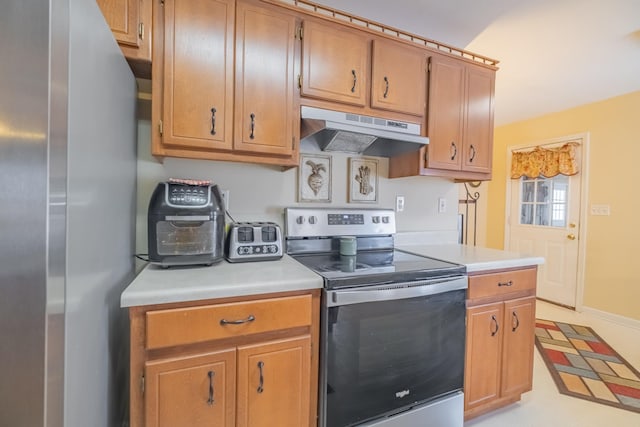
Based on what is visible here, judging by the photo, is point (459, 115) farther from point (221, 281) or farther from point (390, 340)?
point (221, 281)

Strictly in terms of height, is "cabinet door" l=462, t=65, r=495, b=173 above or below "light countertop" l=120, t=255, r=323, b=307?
above

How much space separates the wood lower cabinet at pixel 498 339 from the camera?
1525 millimetres

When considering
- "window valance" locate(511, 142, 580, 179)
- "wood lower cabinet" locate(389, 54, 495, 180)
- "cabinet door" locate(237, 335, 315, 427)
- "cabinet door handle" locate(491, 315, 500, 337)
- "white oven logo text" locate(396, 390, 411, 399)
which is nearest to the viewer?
"cabinet door" locate(237, 335, 315, 427)

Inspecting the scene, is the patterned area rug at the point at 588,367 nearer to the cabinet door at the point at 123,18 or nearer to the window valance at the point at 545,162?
the window valance at the point at 545,162

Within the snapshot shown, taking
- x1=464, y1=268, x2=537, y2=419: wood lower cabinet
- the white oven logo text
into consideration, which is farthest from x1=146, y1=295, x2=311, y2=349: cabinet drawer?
x1=464, y1=268, x2=537, y2=419: wood lower cabinet

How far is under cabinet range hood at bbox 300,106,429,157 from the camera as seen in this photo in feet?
4.78

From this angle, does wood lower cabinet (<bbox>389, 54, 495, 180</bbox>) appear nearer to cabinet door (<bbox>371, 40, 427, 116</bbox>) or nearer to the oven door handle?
cabinet door (<bbox>371, 40, 427, 116</bbox>)

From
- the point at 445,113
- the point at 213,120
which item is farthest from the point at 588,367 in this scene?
the point at 213,120

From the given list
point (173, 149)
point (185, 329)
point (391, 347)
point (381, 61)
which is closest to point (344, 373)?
point (391, 347)

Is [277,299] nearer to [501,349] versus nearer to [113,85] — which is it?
[113,85]

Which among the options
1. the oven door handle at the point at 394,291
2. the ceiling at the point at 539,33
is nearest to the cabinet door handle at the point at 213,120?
the oven door handle at the point at 394,291

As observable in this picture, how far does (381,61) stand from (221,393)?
5.95 feet

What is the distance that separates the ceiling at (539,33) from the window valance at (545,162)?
0.78m

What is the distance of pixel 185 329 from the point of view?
98 centimetres
